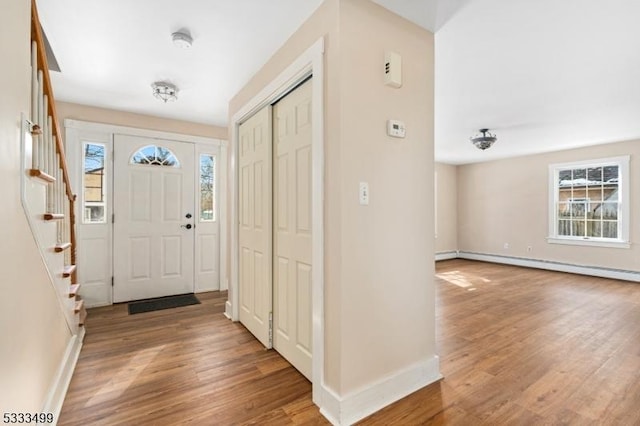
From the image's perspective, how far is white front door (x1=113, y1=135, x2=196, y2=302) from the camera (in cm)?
381

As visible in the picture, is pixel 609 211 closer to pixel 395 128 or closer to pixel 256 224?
pixel 395 128

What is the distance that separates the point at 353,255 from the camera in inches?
67.2

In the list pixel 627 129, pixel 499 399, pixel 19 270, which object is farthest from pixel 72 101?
pixel 627 129

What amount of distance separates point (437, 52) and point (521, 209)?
543 centimetres

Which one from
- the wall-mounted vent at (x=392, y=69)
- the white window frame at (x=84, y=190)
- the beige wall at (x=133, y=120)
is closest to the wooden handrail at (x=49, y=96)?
the white window frame at (x=84, y=190)

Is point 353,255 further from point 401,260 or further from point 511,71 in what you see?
point 511,71

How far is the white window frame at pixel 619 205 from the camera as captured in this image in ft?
17.0

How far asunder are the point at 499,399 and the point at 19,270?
103 inches

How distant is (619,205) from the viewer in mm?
5273

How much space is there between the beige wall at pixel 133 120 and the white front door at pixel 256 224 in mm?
1517

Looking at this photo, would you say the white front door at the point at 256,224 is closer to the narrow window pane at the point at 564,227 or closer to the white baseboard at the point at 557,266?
the white baseboard at the point at 557,266

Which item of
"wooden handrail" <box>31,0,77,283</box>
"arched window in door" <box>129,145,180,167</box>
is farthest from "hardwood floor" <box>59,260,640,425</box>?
"arched window in door" <box>129,145,180,167</box>

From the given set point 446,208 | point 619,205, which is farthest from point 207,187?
point 619,205

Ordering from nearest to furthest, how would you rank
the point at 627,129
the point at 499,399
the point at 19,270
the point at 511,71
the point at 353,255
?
1. the point at 19,270
2. the point at 353,255
3. the point at 499,399
4. the point at 511,71
5. the point at 627,129
